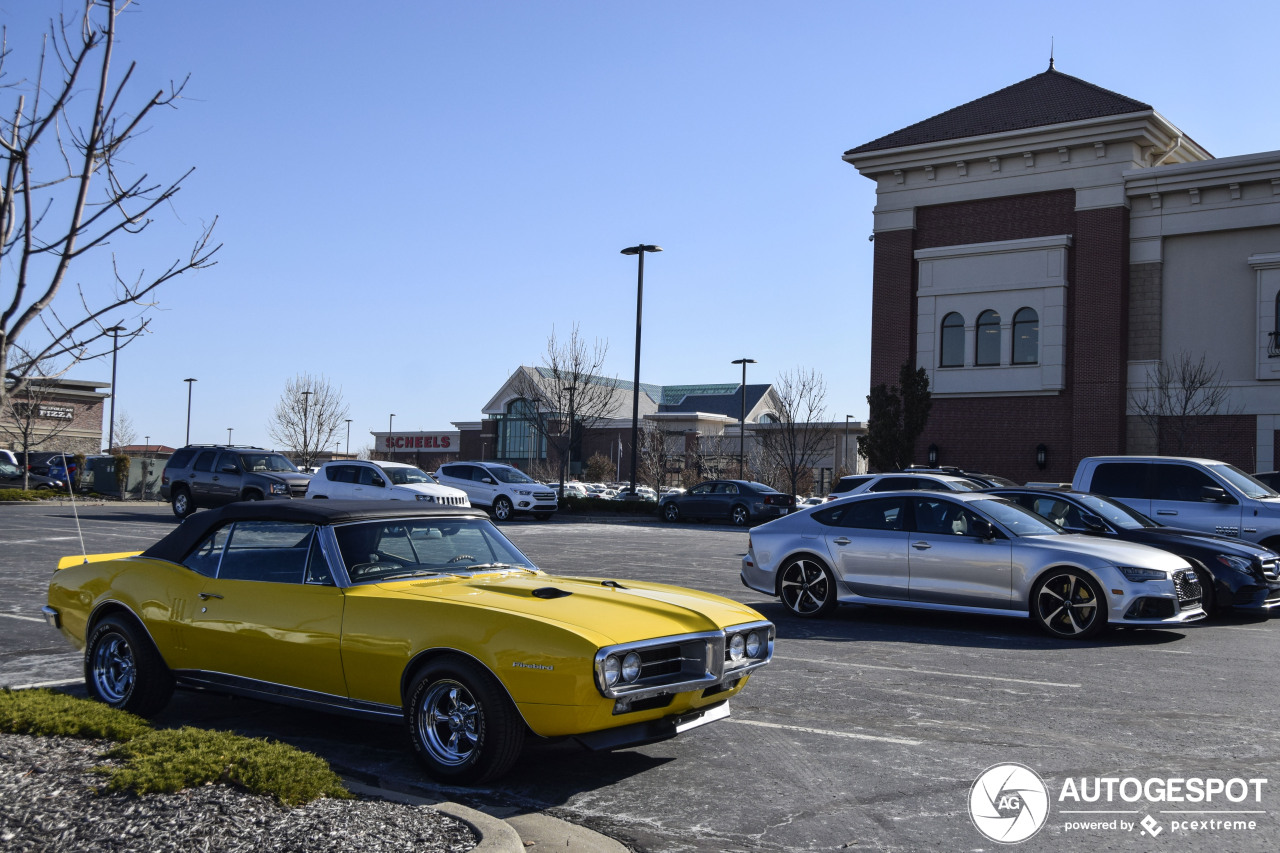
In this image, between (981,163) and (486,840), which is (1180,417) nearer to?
(981,163)

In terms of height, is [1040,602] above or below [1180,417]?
below

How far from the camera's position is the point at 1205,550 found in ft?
39.2

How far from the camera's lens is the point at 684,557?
19.2 meters

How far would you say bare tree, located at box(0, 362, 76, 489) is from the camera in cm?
617

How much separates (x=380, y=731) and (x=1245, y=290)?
102ft

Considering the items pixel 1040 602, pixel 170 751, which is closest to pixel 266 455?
pixel 1040 602

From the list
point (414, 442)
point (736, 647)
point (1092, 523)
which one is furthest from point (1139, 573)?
point (414, 442)

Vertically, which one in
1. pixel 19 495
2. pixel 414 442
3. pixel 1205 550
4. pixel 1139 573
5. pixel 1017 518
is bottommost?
pixel 19 495

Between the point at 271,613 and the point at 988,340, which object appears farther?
the point at 988,340

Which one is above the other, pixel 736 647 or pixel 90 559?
pixel 90 559

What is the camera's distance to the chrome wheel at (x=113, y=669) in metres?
6.67

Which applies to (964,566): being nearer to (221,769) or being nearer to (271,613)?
(271,613)

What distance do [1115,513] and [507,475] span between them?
21677mm

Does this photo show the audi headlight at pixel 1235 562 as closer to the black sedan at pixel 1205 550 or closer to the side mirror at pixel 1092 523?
the black sedan at pixel 1205 550
